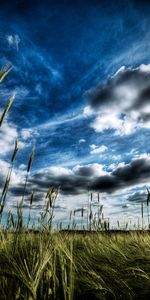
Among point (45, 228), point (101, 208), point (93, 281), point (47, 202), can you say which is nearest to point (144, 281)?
point (93, 281)

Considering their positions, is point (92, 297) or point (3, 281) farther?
point (92, 297)

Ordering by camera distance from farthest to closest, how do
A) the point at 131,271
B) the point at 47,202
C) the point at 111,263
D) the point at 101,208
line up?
the point at 101,208 → the point at 47,202 → the point at 111,263 → the point at 131,271

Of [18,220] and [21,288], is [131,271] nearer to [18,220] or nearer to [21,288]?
[21,288]

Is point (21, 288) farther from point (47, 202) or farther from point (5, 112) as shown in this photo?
point (47, 202)

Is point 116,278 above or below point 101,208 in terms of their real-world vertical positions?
below

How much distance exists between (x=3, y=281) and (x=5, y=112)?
127cm

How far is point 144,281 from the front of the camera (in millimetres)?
2160

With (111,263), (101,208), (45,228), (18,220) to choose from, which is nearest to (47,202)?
(18,220)

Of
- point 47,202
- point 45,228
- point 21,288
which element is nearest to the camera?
point 21,288

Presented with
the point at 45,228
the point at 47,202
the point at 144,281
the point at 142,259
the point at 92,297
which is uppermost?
the point at 47,202

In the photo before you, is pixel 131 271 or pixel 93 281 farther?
pixel 131 271

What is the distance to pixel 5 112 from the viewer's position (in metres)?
2.25

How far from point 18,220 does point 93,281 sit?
1526 millimetres

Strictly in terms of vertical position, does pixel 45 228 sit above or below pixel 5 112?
below
